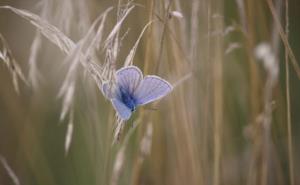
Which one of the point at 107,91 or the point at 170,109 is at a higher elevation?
the point at 107,91

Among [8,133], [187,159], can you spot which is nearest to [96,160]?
[187,159]

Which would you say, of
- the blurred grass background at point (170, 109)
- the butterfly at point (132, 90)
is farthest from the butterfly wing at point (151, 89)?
the blurred grass background at point (170, 109)

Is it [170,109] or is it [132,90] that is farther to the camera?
[170,109]

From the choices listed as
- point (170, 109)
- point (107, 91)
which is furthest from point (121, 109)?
point (170, 109)

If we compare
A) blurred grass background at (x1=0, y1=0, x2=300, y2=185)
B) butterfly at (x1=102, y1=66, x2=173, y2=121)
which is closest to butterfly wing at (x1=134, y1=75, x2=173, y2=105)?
butterfly at (x1=102, y1=66, x2=173, y2=121)

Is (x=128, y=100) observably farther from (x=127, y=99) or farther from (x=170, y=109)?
(x=170, y=109)

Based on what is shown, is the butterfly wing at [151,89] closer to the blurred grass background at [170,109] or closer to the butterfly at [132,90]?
the butterfly at [132,90]
